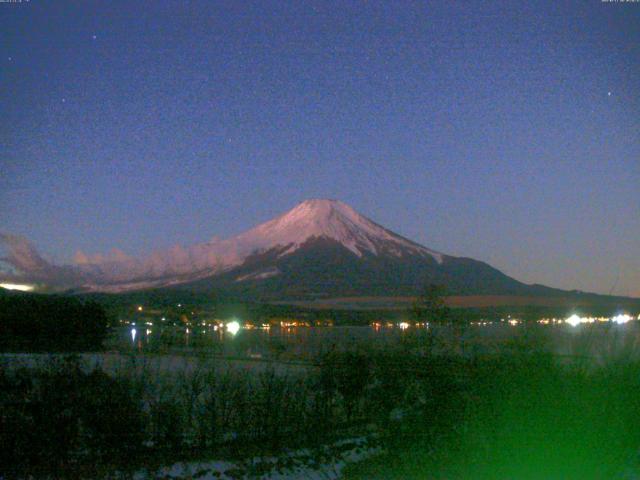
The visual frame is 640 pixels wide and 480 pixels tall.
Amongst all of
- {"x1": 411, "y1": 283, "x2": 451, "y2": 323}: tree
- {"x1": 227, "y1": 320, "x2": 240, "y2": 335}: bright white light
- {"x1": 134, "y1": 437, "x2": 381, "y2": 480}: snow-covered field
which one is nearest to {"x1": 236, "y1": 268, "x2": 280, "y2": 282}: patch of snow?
{"x1": 227, "y1": 320, "x2": 240, "y2": 335}: bright white light

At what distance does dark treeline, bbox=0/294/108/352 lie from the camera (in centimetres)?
2809

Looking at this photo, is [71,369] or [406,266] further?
[406,266]

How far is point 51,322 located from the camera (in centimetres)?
2938

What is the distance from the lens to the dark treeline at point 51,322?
92.2 ft

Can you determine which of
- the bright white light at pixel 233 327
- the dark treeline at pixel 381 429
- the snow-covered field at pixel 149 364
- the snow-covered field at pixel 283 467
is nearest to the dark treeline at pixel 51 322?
the snow-covered field at pixel 149 364

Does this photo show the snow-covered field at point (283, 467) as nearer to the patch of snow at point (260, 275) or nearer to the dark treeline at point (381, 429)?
the dark treeline at point (381, 429)

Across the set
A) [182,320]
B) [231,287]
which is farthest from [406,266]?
[182,320]

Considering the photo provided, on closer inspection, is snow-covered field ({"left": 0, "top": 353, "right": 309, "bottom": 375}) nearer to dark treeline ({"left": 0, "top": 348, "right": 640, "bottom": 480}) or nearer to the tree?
dark treeline ({"left": 0, "top": 348, "right": 640, "bottom": 480})

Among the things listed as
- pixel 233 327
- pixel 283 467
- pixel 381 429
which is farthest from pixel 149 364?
pixel 233 327

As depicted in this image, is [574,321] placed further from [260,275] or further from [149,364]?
[260,275]

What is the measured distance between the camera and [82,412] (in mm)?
9281

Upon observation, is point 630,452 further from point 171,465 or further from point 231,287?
point 231,287

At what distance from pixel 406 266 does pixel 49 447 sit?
2666 inches

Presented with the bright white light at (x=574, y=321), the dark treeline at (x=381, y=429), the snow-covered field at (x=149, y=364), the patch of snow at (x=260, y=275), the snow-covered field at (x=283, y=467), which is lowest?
the snow-covered field at (x=283, y=467)
